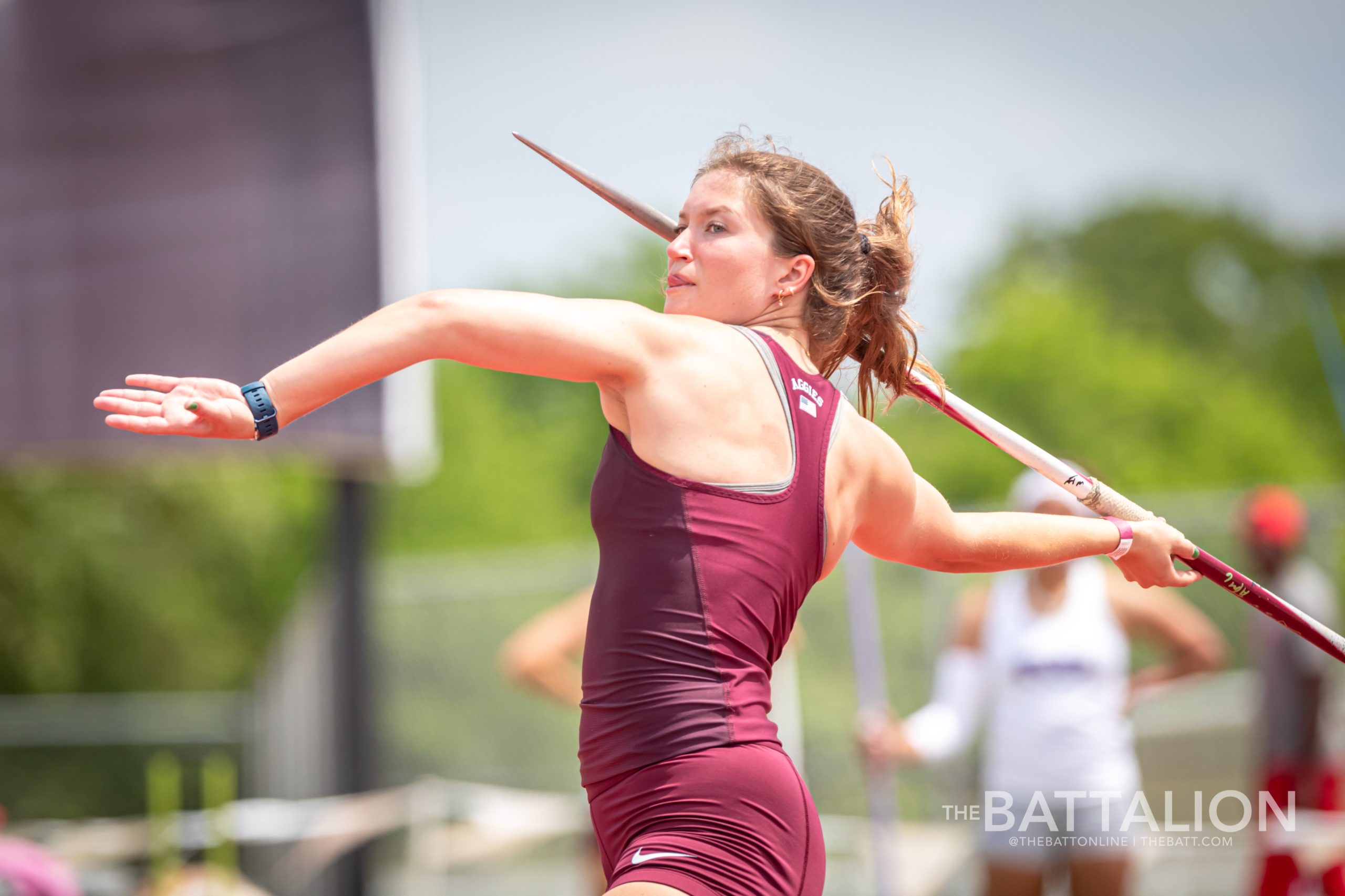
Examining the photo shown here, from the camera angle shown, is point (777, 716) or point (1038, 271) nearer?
point (777, 716)

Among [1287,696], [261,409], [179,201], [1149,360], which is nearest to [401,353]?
[261,409]

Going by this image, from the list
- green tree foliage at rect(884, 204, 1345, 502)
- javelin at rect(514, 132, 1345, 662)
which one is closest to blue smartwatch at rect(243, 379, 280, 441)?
javelin at rect(514, 132, 1345, 662)

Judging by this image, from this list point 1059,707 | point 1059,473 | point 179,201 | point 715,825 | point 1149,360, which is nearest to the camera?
point 715,825

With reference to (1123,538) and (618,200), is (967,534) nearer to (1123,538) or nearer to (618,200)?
(1123,538)

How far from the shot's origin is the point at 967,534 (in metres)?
2.51

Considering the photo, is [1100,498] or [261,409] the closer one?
[261,409]

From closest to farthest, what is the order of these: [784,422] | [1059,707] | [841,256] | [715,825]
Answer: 1. [715,825]
2. [784,422]
3. [841,256]
4. [1059,707]

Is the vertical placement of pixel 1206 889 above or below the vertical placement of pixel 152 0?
below

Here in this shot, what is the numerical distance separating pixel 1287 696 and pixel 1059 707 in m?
1.30

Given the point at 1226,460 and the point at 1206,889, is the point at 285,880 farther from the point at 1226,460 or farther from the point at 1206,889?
the point at 1226,460

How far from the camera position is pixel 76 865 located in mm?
8484

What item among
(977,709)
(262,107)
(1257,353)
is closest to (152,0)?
(262,107)

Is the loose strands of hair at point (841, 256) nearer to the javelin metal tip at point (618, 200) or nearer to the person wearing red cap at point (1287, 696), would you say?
the javelin metal tip at point (618, 200)

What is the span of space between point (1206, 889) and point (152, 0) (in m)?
8.02
